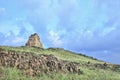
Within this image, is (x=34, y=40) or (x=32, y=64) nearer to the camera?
(x=32, y=64)

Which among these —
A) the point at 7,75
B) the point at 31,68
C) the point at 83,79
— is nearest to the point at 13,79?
the point at 7,75

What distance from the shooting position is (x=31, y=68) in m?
32.4

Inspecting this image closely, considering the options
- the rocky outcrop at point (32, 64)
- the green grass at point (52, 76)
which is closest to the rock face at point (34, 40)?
the green grass at point (52, 76)

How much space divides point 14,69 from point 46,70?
2.77 meters

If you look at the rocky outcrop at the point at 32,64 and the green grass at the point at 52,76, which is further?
the rocky outcrop at the point at 32,64

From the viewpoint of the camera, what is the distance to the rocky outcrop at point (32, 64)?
32.3m

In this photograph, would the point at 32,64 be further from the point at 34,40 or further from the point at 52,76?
the point at 34,40

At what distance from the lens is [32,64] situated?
32.8m

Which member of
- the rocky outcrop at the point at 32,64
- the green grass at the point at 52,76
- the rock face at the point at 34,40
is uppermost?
the rock face at the point at 34,40

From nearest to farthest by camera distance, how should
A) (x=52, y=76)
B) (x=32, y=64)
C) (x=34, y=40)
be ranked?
(x=52, y=76), (x=32, y=64), (x=34, y=40)

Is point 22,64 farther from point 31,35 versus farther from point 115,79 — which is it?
point 31,35

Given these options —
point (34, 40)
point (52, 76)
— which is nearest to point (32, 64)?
point (52, 76)

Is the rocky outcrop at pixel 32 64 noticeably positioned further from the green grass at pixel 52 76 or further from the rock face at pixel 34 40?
the rock face at pixel 34 40

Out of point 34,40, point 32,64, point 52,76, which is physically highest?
point 34,40
